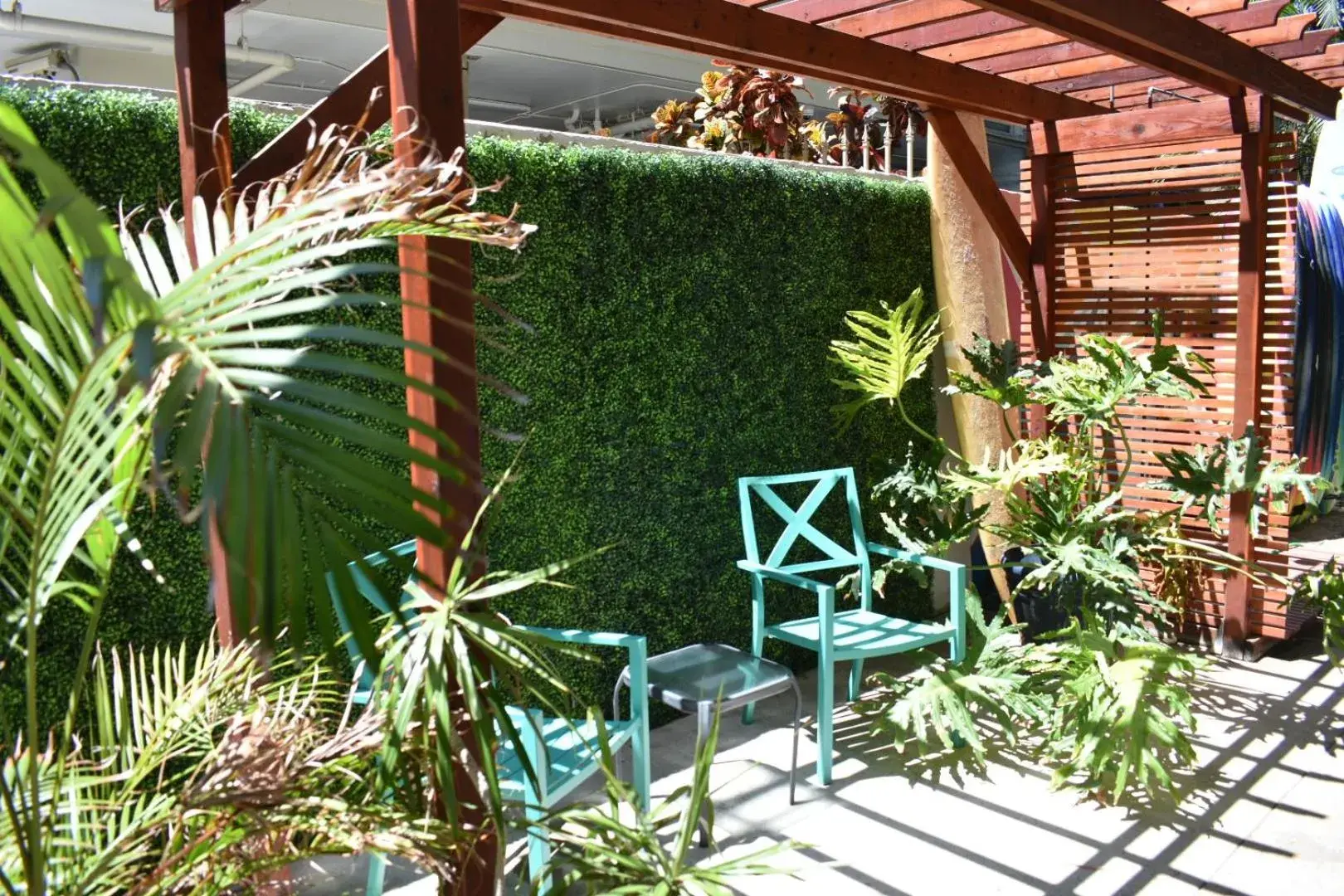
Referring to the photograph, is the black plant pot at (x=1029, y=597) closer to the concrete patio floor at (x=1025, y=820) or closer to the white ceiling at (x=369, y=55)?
the concrete patio floor at (x=1025, y=820)

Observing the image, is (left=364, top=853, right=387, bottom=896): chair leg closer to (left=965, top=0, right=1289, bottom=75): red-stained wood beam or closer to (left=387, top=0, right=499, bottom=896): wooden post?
(left=387, top=0, right=499, bottom=896): wooden post

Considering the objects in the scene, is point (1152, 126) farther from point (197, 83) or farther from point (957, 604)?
point (197, 83)

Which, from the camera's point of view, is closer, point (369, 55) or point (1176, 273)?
point (1176, 273)

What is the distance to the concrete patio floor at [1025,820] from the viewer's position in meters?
3.03

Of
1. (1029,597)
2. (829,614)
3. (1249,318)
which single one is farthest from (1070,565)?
(1249,318)

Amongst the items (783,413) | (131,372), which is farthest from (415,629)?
(783,413)

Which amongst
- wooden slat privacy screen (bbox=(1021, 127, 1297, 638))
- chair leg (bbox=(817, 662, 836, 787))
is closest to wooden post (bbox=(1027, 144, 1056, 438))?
wooden slat privacy screen (bbox=(1021, 127, 1297, 638))

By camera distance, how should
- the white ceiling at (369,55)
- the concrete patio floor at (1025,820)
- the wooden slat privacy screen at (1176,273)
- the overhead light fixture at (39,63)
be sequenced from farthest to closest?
the overhead light fixture at (39,63) < the white ceiling at (369,55) < the wooden slat privacy screen at (1176,273) < the concrete patio floor at (1025,820)

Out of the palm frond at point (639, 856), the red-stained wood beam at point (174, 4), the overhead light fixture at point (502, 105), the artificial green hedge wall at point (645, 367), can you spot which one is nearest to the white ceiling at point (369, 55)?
the overhead light fixture at point (502, 105)

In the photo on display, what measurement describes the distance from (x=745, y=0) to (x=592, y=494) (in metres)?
1.75

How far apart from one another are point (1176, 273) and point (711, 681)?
124 inches

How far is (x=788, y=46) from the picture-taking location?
153 inches

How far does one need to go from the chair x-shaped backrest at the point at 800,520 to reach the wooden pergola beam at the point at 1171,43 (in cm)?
179

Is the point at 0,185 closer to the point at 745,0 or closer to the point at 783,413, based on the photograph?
the point at 745,0
